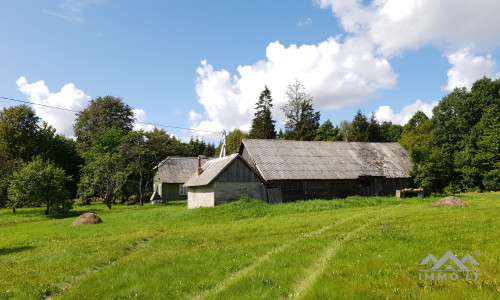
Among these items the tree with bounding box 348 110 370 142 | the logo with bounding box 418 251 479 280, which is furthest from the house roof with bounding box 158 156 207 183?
the logo with bounding box 418 251 479 280

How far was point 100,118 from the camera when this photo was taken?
60562 millimetres

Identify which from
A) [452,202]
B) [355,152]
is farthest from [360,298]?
[355,152]

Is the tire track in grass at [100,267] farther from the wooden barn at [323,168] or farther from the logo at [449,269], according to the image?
the wooden barn at [323,168]

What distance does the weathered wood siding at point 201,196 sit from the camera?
2888 cm

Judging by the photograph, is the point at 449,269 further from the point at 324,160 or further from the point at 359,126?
the point at 359,126

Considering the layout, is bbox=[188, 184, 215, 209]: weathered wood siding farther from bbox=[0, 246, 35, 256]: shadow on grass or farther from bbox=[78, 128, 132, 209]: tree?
bbox=[0, 246, 35, 256]: shadow on grass

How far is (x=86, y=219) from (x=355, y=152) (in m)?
29.4

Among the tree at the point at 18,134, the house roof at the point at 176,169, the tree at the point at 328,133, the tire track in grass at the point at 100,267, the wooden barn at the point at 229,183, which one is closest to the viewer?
the tire track in grass at the point at 100,267

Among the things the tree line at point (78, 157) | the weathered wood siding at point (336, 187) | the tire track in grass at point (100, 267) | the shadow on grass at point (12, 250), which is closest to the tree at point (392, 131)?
the weathered wood siding at point (336, 187)

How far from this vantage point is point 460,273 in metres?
6.71

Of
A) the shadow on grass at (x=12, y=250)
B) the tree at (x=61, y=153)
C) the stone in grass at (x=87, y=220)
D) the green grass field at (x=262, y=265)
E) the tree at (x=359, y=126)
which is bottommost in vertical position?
the shadow on grass at (x=12, y=250)

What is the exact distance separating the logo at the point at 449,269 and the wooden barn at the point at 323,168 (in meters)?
22.9

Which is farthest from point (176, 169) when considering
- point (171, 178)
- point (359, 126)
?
point (359, 126)

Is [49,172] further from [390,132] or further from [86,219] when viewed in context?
[390,132]
